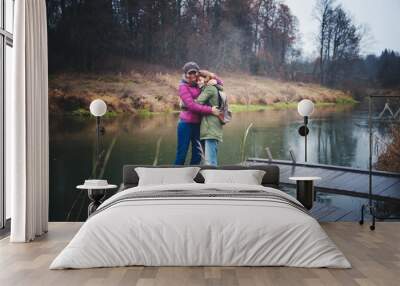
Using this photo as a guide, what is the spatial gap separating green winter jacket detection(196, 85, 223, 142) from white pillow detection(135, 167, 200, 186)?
2.39 ft

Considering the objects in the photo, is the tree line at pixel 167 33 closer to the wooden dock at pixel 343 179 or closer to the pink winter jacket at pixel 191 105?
the pink winter jacket at pixel 191 105

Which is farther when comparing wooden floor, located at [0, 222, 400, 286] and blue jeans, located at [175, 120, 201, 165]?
blue jeans, located at [175, 120, 201, 165]

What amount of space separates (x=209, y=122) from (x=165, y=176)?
1180 millimetres

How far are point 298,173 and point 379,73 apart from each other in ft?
5.74

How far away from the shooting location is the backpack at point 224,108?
7.76 metres

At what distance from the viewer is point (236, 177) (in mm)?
6812

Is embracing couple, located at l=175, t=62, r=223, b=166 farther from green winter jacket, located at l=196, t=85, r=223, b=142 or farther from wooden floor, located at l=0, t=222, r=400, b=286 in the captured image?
wooden floor, located at l=0, t=222, r=400, b=286

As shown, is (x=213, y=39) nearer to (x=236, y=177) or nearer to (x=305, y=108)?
(x=305, y=108)

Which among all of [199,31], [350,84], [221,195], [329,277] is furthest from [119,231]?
[350,84]

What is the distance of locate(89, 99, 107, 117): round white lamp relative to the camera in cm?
→ 727

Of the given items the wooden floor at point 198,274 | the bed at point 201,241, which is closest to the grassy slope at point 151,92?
the wooden floor at point 198,274

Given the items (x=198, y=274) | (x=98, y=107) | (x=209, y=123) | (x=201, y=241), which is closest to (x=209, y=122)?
(x=209, y=123)

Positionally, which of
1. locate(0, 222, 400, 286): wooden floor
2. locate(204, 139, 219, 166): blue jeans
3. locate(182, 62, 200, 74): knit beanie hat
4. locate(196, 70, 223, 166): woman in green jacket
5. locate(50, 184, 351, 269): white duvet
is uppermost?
locate(182, 62, 200, 74): knit beanie hat

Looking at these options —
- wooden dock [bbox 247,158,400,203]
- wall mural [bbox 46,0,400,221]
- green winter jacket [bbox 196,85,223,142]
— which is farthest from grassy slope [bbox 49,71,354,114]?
wooden dock [bbox 247,158,400,203]
